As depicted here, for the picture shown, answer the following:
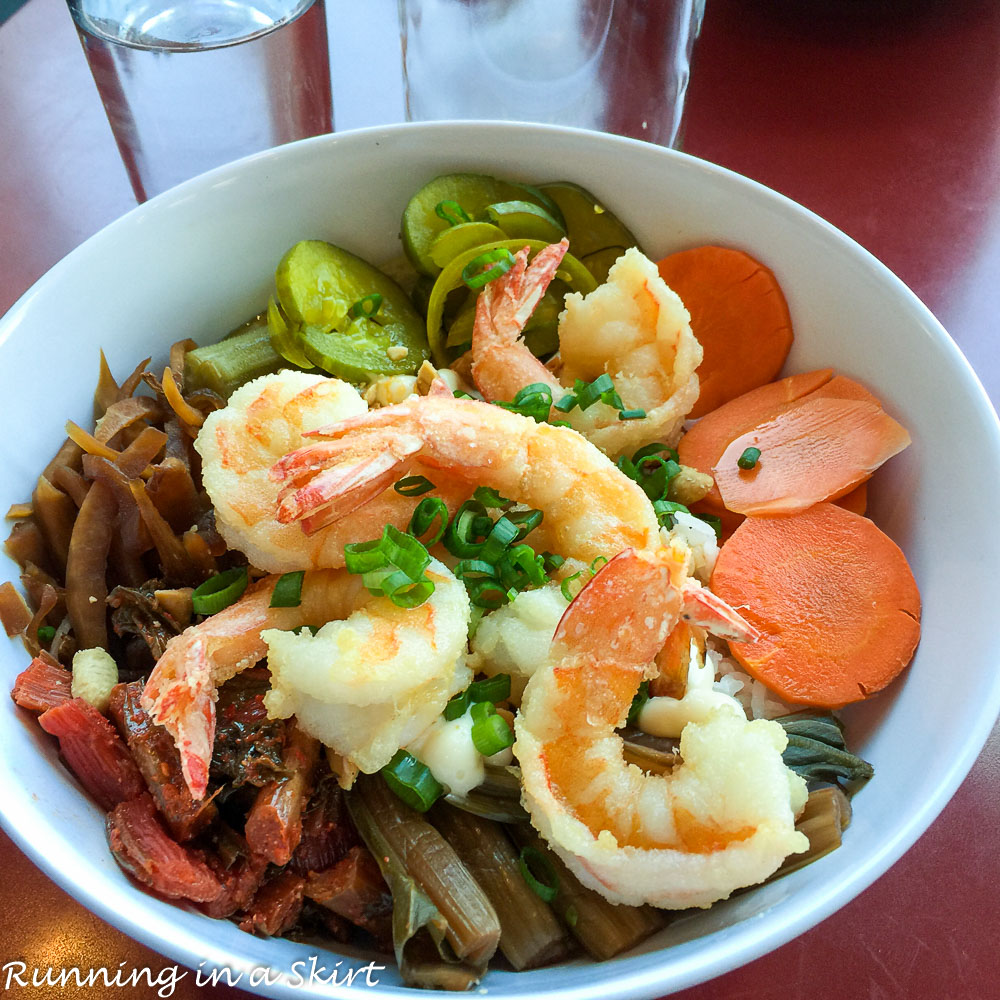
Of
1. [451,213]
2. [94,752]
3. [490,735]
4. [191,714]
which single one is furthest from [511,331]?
[94,752]

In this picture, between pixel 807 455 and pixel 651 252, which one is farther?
pixel 651 252

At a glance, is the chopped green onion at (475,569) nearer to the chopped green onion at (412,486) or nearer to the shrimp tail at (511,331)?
the chopped green onion at (412,486)

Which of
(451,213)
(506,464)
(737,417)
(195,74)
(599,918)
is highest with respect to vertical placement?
(195,74)

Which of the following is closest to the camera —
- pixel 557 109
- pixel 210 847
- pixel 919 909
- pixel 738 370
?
pixel 210 847

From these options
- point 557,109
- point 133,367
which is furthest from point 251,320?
point 557,109

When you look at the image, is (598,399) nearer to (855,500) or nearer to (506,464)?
(506,464)

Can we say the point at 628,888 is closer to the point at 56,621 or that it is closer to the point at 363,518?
the point at 363,518
